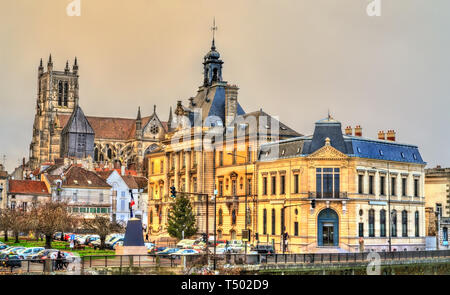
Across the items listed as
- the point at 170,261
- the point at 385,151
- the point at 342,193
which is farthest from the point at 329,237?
the point at 170,261

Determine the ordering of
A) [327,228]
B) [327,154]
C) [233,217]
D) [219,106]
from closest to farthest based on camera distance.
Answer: [327,228]
[327,154]
[233,217]
[219,106]

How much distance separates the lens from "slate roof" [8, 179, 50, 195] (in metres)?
130

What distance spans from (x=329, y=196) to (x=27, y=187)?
63.6m

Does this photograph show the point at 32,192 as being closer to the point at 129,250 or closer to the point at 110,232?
the point at 110,232

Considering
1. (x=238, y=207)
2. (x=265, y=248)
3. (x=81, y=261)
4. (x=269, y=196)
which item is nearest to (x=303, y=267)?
(x=265, y=248)

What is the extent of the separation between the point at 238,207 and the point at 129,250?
3408 cm

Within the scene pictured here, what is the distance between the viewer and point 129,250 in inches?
2542

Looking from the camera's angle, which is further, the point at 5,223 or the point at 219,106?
the point at 219,106

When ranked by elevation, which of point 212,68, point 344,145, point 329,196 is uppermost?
point 212,68

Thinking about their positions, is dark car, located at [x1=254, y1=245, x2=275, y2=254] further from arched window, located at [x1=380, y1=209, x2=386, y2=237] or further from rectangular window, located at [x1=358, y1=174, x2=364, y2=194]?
arched window, located at [x1=380, y1=209, x2=386, y2=237]

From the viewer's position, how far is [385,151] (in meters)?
87.6

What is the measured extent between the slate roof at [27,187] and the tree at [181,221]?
3782 centimetres

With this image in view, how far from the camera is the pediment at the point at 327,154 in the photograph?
8381 centimetres

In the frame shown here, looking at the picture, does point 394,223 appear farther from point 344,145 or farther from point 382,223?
point 344,145
